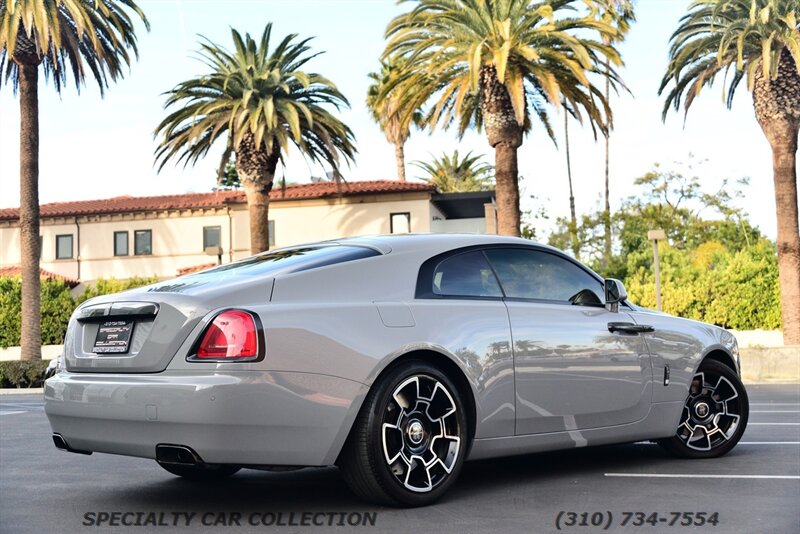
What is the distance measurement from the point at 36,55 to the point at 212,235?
20.4 metres

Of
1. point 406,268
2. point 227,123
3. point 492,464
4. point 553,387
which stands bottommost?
point 492,464

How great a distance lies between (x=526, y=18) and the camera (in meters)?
26.2

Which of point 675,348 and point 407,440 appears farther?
point 675,348

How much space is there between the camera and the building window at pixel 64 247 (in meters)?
53.3

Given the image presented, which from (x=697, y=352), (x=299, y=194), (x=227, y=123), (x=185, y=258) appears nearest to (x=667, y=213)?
(x=299, y=194)

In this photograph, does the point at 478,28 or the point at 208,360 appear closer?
the point at 208,360

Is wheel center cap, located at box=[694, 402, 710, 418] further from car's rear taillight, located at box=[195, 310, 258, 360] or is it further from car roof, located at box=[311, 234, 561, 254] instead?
car's rear taillight, located at box=[195, 310, 258, 360]

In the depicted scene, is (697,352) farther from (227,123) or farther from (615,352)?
(227,123)

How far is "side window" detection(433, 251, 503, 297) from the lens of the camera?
6.32 metres

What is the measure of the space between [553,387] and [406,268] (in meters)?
1.16

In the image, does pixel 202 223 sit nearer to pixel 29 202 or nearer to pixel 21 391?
pixel 29 202

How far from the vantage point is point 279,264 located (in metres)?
6.18

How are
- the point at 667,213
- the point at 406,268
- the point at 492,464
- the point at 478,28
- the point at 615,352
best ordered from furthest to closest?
the point at 667,213
the point at 478,28
the point at 492,464
the point at 615,352
the point at 406,268

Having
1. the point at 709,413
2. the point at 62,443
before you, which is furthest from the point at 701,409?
the point at 62,443
